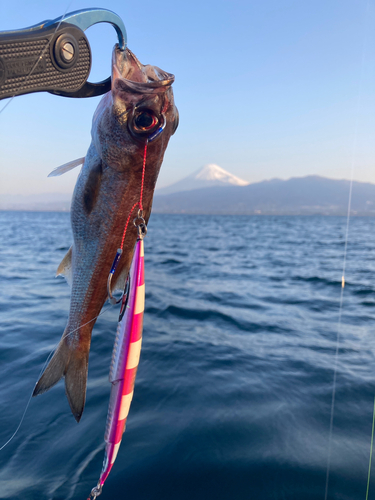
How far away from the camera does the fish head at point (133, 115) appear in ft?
5.24

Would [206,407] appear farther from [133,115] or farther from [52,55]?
[52,55]

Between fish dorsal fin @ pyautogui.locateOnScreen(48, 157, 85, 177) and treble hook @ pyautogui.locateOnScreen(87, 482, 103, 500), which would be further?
fish dorsal fin @ pyautogui.locateOnScreen(48, 157, 85, 177)

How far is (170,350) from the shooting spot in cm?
556

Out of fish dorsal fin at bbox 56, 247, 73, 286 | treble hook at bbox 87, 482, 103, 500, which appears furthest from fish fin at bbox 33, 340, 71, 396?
treble hook at bbox 87, 482, 103, 500

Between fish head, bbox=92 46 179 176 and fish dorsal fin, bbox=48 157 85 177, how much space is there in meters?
0.19

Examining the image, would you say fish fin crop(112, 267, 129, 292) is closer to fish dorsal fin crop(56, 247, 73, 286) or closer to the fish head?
fish dorsal fin crop(56, 247, 73, 286)

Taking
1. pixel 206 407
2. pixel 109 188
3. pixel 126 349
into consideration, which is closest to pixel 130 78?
pixel 109 188

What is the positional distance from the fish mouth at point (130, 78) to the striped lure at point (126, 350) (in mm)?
747

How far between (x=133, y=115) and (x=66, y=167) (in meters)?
0.57

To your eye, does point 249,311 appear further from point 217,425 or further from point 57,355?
point 57,355

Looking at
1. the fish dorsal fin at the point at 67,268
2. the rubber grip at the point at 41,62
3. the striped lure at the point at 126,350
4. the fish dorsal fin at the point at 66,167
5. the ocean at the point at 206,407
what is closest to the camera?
the rubber grip at the point at 41,62

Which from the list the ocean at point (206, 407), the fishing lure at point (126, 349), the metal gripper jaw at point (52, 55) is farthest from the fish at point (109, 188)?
the ocean at point (206, 407)

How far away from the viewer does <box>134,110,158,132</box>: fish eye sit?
5.37ft

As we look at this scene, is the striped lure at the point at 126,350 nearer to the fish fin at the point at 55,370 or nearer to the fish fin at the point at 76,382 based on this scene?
the fish fin at the point at 76,382
